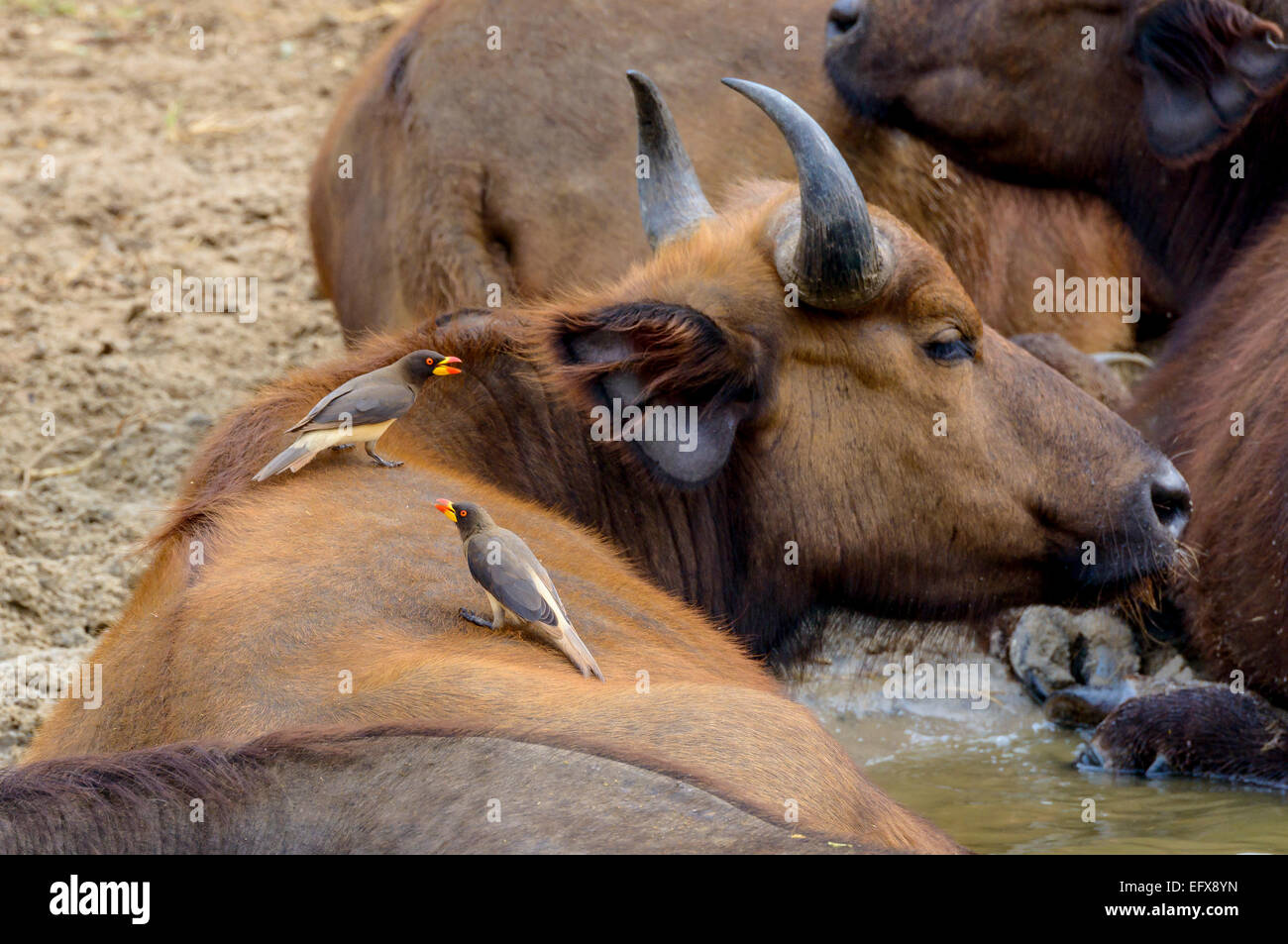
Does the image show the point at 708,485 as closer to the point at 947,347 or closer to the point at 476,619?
the point at 947,347

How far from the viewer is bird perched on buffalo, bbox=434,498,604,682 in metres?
3.49

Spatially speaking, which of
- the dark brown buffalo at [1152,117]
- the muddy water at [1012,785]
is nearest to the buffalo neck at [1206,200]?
the dark brown buffalo at [1152,117]

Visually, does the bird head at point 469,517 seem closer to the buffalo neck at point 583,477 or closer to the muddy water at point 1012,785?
the buffalo neck at point 583,477

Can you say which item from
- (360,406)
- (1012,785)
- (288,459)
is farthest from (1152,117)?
(288,459)

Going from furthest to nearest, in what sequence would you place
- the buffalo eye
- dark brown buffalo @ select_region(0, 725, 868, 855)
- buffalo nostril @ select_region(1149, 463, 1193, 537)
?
buffalo nostril @ select_region(1149, 463, 1193, 537), the buffalo eye, dark brown buffalo @ select_region(0, 725, 868, 855)

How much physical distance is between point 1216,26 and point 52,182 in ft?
20.3

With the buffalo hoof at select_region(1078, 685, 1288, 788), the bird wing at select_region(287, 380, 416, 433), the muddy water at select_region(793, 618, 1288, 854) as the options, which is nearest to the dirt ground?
the bird wing at select_region(287, 380, 416, 433)

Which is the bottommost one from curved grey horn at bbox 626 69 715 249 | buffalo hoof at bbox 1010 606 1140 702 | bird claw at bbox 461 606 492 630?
bird claw at bbox 461 606 492 630

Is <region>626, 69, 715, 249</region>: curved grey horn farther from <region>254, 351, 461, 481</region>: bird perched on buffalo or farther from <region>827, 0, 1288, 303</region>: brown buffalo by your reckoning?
<region>827, 0, 1288, 303</region>: brown buffalo

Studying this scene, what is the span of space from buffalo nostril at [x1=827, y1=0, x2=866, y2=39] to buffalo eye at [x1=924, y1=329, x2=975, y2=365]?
2398 millimetres

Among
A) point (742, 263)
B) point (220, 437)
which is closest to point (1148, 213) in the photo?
point (742, 263)

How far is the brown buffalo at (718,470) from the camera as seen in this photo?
380 centimetres

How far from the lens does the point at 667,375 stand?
4223 millimetres

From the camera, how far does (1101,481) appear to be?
15.2ft
